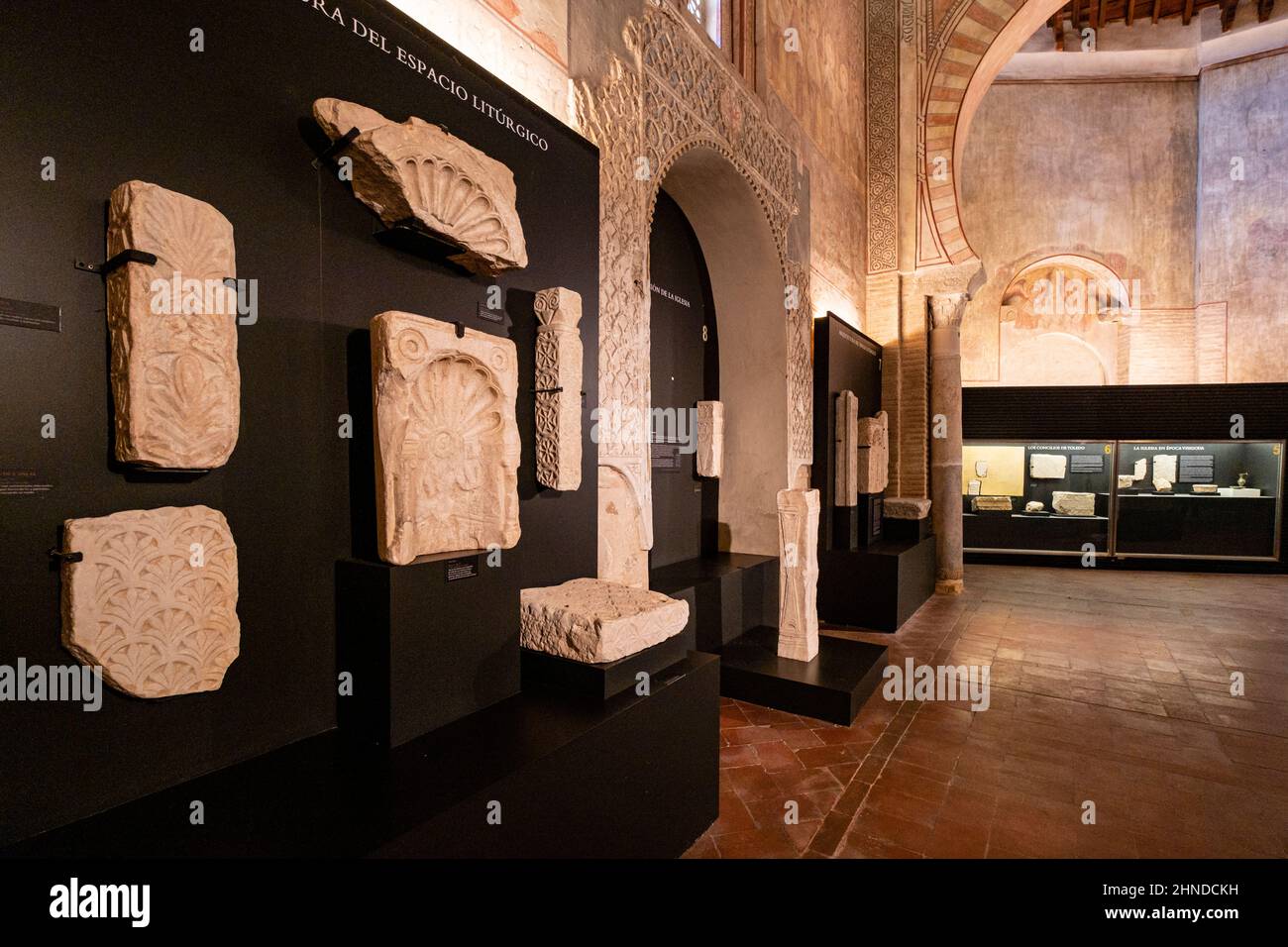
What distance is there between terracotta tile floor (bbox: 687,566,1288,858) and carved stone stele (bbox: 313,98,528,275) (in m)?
2.50

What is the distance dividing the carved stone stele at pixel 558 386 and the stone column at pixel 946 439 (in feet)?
20.2

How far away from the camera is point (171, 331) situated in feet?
5.47

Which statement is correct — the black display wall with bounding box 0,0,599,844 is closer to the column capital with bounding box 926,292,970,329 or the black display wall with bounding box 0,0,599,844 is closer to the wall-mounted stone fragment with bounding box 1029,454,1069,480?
the column capital with bounding box 926,292,970,329

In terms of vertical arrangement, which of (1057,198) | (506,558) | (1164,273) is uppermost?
(1057,198)

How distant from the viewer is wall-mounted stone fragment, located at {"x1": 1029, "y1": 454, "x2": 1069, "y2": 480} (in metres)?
9.94

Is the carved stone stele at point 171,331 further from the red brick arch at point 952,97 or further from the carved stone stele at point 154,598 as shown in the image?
the red brick arch at point 952,97

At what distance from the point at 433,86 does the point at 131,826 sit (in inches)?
99.6

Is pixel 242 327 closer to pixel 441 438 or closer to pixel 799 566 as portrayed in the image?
pixel 441 438

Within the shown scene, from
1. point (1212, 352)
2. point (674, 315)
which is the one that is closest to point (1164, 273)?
point (1212, 352)

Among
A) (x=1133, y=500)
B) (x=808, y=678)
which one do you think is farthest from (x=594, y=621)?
(x=1133, y=500)

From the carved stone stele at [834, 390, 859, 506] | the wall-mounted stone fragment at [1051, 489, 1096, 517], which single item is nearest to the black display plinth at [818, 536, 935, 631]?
the carved stone stele at [834, 390, 859, 506]

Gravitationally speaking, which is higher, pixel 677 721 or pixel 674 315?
pixel 674 315

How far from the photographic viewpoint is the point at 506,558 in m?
2.35
